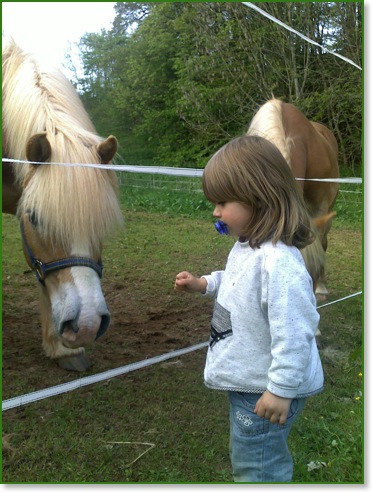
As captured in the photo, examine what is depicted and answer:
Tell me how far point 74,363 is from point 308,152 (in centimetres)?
229

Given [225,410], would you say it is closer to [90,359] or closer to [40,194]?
[90,359]

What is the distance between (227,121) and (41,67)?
1427 mm

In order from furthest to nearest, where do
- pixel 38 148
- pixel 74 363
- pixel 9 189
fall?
pixel 74 363 → pixel 9 189 → pixel 38 148

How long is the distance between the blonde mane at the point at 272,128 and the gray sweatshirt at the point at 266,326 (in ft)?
4.77

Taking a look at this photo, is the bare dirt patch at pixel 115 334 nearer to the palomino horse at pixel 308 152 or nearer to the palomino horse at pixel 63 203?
the palomino horse at pixel 63 203

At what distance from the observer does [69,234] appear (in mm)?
2010

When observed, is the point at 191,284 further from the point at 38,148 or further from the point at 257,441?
the point at 38,148

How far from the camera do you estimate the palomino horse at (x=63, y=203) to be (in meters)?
1.93

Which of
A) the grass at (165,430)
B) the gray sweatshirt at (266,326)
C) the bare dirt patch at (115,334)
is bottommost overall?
the grass at (165,430)

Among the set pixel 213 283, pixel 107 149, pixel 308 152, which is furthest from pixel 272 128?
pixel 213 283

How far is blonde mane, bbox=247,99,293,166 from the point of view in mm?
2803

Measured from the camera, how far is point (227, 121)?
11.6ft

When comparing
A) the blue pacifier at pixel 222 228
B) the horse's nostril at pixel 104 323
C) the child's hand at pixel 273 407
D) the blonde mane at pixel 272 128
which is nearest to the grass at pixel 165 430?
the horse's nostril at pixel 104 323

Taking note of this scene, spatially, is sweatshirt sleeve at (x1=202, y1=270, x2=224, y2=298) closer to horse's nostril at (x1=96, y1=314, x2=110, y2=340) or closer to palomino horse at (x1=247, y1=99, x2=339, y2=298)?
horse's nostril at (x1=96, y1=314, x2=110, y2=340)
